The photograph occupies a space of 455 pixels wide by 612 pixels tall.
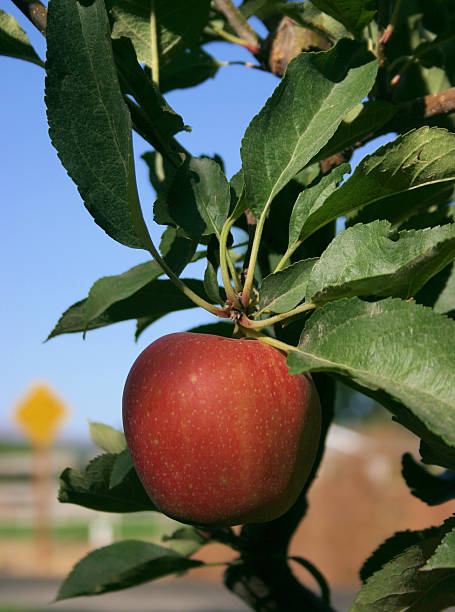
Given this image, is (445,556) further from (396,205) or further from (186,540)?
(186,540)

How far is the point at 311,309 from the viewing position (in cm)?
45

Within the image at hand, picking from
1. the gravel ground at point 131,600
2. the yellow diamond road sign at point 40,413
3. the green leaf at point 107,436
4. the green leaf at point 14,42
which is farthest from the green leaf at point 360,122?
the yellow diamond road sign at point 40,413

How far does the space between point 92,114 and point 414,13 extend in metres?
0.53

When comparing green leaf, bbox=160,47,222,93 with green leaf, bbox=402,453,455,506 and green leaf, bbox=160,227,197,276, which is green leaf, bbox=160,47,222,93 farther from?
green leaf, bbox=402,453,455,506

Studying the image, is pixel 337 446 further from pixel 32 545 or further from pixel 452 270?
pixel 452 270

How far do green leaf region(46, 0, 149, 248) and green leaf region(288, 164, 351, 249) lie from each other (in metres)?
0.11

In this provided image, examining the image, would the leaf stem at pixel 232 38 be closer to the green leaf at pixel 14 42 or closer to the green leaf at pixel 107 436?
the green leaf at pixel 14 42

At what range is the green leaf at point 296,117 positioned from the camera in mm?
484

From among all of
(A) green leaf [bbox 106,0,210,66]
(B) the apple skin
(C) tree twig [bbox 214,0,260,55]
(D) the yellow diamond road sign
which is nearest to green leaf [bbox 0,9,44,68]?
(A) green leaf [bbox 106,0,210,66]

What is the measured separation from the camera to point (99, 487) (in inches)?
25.5

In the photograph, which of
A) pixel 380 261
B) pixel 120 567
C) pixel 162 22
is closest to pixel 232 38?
pixel 162 22

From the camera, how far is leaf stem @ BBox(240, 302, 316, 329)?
442mm

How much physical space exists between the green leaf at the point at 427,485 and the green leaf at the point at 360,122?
35 cm

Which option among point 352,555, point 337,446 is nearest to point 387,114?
point 352,555
